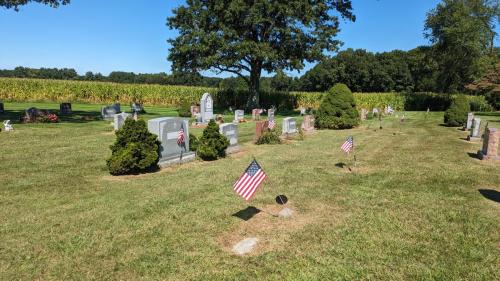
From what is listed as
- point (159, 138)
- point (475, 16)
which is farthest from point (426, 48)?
point (159, 138)

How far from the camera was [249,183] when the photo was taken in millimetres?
7309

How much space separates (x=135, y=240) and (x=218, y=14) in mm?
33102

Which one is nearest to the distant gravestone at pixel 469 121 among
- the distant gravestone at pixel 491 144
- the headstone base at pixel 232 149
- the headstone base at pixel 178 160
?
the distant gravestone at pixel 491 144

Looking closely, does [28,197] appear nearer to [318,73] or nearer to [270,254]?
[270,254]

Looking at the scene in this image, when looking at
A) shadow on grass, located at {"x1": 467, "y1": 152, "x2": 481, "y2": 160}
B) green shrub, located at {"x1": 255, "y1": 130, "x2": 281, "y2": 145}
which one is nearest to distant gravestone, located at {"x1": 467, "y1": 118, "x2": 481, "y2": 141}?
shadow on grass, located at {"x1": 467, "y1": 152, "x2": 481, "y2": 160}

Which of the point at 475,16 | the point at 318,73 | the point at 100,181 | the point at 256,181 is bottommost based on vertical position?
the point at 100,181

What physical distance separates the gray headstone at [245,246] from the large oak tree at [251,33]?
28.3m

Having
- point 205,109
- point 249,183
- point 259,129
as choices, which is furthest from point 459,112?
point 249,183

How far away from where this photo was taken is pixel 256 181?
7.42 m

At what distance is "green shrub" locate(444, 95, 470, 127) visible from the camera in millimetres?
25250

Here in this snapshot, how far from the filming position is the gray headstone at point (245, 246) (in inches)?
230

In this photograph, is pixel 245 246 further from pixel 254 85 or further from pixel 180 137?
pixel 254 85

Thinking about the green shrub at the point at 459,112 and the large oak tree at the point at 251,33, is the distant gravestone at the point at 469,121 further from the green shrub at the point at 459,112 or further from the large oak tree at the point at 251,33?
the large oak tree at the point at 251,33

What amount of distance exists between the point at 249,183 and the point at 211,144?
19.7 ft
